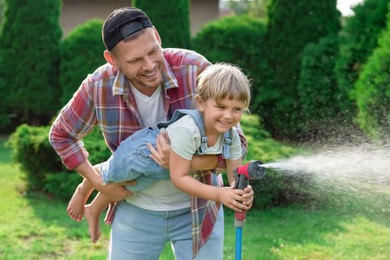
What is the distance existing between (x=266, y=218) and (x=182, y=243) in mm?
3550

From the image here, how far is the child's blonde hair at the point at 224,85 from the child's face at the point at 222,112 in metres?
0.02

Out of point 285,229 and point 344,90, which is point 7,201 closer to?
point 285,229

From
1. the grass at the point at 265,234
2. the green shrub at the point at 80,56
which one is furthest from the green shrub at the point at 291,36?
the grass at the point at 265,234

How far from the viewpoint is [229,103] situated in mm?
2447

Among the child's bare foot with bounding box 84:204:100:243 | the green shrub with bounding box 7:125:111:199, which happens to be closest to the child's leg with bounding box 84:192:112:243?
the child's bare foot with bounding box 84:204:100:243

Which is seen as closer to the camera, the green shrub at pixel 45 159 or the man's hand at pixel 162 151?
the man's hand at pixel 162 151

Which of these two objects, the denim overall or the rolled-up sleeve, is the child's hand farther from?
the rolled-up sleeve

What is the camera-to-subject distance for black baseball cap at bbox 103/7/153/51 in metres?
2.59

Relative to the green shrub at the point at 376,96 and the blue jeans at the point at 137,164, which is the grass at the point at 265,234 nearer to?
the green shrub at the point at 376,96

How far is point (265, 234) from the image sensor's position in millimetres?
5773

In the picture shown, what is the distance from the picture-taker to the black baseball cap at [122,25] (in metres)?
2.59

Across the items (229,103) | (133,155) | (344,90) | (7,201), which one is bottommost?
(7,201)

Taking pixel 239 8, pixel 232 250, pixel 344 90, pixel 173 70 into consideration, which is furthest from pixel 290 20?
pixel 239 8

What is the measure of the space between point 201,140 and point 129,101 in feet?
1.28
